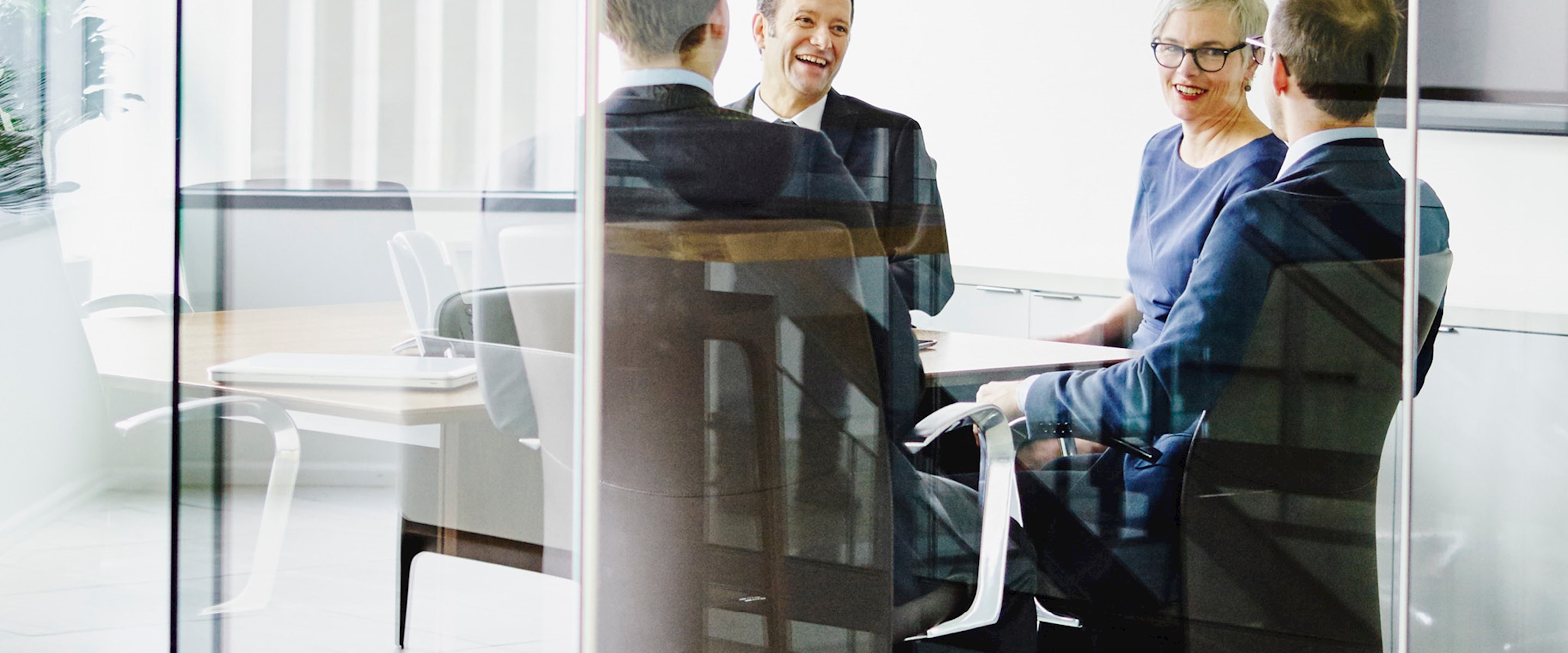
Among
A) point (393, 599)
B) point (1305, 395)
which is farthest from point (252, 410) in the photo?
point (1305, 395)

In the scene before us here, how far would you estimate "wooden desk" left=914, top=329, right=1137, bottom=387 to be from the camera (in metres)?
1.52

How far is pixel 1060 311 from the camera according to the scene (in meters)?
1.51

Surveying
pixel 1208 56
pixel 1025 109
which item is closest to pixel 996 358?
pixel 1025 109

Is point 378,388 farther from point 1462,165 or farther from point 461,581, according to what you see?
point 1462,165

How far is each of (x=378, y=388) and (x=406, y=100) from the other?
1.32 ft

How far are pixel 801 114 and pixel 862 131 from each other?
9cm

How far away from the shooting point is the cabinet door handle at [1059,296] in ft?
4.95

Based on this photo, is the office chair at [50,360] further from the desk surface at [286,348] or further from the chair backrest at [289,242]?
the chair backrest at [289,242]

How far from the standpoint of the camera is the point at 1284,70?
1.45 meters

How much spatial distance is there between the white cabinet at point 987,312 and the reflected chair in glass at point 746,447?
0.10 metres

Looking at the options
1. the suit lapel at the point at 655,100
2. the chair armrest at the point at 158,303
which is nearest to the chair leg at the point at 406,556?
the chair armrest at the point at 158,303

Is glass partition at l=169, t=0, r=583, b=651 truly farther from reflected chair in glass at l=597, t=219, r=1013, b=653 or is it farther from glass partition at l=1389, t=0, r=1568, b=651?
glass partition at l=1389, t=0, r=1568, b=651

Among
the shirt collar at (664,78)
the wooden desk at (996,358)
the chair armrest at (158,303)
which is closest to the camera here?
the wooden desk at (996,358)

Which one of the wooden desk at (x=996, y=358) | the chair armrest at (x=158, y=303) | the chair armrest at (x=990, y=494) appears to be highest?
the chair armrest at (x=158, y=303)
